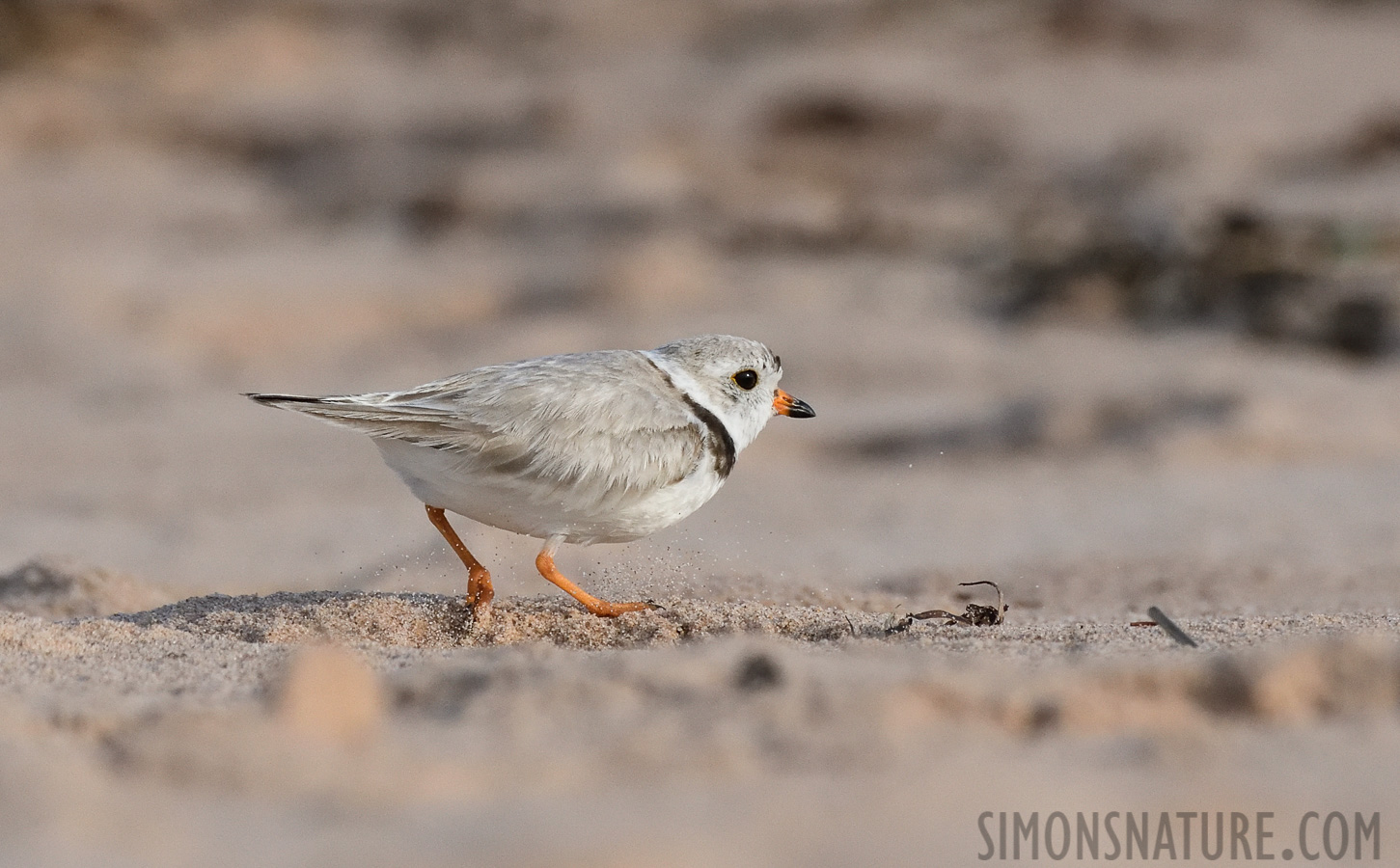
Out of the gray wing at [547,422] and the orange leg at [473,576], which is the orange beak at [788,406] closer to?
the gray wing at [547,422]

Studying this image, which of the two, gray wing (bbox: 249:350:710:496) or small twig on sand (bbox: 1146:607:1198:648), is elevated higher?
gray wing (bbox: 249:350:710:496)

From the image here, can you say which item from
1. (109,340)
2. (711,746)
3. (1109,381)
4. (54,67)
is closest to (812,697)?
(711,746)

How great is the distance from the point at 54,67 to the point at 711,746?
705 inches

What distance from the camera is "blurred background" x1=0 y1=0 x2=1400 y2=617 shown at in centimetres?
722

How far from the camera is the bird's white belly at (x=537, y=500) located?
431 centimetres

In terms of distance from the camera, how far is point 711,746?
2.59m

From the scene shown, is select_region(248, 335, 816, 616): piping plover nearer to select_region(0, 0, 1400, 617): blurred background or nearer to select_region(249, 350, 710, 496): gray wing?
select_region(249, 350, 710, 496): gray wing

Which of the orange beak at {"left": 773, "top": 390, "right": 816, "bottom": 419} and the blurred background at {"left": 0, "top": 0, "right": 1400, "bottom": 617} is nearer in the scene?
the orange beak at {"left": 773, "top": 390, "right": 816, "bottom": 419}

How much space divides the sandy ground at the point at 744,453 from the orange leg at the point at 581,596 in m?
0.10

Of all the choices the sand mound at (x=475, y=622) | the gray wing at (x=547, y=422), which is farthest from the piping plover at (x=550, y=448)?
the sand mound at (x=475, y=622)

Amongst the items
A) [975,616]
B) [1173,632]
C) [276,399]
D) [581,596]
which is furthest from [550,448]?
[1173,632]

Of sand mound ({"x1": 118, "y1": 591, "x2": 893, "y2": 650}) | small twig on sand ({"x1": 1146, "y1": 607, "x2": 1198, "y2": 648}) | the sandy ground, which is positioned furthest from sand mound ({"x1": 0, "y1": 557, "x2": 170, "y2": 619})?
small twig on sand ({"x1": 1146, "y1": 607, "x2": 1198, "y2": 648})

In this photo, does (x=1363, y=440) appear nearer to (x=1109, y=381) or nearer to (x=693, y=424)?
(x=1109, y=381)

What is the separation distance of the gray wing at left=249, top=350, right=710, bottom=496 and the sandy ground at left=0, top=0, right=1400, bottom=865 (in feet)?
1.56
